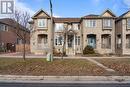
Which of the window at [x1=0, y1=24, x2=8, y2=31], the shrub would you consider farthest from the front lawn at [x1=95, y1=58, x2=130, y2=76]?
the window at [x1=0, y1=24, x2=8, y2=31]

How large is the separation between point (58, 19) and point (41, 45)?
22.1 ft

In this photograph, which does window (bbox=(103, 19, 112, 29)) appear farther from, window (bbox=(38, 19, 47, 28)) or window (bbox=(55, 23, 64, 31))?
window (bbox=(38, 19, 47, 28))

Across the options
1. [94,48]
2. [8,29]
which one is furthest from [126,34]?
[8,29]

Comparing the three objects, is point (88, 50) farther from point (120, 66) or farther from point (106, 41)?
point (120, 66)

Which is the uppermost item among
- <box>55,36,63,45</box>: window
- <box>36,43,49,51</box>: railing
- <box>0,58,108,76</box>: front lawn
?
<box>55,36,63,45</box>: window

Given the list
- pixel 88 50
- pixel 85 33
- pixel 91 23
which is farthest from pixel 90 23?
pixel 88 50

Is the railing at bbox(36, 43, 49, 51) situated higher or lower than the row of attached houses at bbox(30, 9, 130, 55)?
lower

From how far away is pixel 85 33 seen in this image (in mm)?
50219

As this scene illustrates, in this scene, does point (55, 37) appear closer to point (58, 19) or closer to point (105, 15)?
point (58, 19)

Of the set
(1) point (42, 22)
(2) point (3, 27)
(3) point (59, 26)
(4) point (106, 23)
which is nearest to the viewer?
(4) point (106, 23)

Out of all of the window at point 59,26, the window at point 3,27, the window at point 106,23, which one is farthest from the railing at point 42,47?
the window at point 3,27

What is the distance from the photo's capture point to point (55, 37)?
53.3 metres

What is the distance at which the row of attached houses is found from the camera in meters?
49.6

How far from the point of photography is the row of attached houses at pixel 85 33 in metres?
49.6
